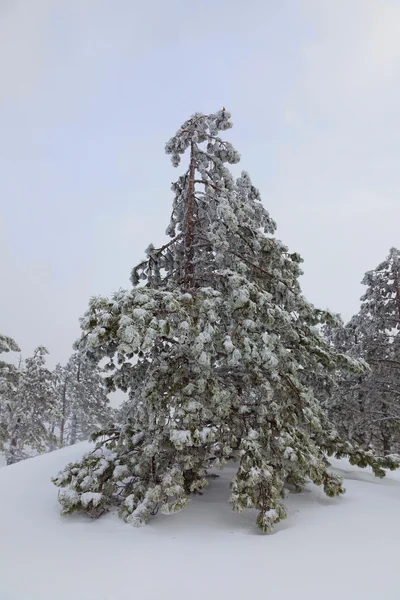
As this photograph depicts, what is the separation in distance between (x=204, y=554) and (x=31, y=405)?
54.7 feet

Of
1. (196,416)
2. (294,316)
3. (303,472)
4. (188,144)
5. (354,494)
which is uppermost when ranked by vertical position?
(188,144)

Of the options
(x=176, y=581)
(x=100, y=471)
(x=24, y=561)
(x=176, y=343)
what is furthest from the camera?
(x=176, y=343)

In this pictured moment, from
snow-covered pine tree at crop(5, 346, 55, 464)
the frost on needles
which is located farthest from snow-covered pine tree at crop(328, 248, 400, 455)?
snow-covered pine tree at crop(5, 346, 55, 464)

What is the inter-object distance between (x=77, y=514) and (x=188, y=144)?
8.35 m

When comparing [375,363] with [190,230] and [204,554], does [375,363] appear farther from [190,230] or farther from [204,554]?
[204,554]

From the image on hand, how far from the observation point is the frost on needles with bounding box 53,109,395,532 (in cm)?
533

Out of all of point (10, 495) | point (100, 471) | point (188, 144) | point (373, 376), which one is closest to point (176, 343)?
point (100, 471)

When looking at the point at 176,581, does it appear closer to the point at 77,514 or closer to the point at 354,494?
the point at 77,514

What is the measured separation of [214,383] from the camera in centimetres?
604

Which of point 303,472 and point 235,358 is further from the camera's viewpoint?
point 303,472

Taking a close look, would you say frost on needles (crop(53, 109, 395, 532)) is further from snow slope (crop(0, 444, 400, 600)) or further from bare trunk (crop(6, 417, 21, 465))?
bare trunk (crop(6, 417, 21, 465))

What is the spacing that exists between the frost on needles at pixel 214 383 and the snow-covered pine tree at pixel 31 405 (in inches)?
494

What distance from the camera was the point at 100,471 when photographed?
19.3 feet

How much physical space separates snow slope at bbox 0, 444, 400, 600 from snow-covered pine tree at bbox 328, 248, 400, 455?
4.50m
